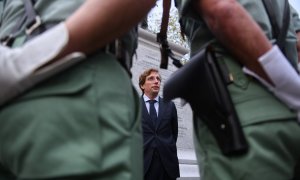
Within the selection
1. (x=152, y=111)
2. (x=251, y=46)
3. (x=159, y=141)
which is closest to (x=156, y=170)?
(x=159, y=141)

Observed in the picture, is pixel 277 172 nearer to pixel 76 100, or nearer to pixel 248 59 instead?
pixel 248 59

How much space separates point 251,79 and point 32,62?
0.62m

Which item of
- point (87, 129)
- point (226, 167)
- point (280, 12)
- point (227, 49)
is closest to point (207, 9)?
point (227, 49)

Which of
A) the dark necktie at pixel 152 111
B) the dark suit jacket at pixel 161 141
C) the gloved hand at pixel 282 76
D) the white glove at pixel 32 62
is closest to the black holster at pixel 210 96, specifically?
the gloved hand at pixel 282 76

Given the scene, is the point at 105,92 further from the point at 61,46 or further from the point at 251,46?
the point at 251,46

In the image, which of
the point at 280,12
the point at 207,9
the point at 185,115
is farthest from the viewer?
the point at 185,115

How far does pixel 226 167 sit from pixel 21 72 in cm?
61

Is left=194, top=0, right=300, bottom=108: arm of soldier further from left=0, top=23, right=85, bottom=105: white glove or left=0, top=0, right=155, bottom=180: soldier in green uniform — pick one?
left=0, top=23, right=85, bottom=105: white glove

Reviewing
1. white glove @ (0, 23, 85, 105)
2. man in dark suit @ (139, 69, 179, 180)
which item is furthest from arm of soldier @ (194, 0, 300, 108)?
man in dark suit @ (139, 69, 179, 180)

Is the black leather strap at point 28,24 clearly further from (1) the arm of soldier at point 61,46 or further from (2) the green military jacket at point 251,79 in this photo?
(2) the green military jacket at point 251,79

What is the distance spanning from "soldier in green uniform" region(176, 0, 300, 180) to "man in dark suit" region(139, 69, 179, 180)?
306 cm

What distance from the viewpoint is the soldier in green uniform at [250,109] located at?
3.44 feet

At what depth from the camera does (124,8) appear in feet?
2.77

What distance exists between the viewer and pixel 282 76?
1064 millimetres
